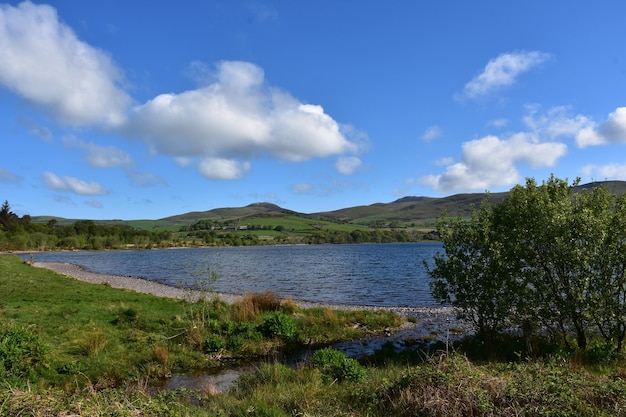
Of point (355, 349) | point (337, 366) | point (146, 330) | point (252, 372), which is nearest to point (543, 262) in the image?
point (337, 366)

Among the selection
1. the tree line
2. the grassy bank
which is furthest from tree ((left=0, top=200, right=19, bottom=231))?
the grassy bank

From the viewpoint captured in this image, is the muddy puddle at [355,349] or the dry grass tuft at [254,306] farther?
the dry grass tuft at [254,306]

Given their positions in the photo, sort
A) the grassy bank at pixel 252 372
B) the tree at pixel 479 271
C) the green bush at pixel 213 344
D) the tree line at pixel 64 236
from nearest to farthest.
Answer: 1. the grassy bank at pixel 252 372
2. the tree at pixel 479 271
3. the green bush at pixel 213 344
4. the tree line at pixel 64 236

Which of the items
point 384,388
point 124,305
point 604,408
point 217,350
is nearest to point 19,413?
point 384,388

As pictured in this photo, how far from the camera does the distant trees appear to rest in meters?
12.2

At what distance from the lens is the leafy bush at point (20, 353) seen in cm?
1105

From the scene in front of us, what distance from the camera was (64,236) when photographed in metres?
147

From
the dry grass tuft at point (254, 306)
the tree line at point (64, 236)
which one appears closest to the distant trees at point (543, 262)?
the dry grass tuft at point (254, 306)

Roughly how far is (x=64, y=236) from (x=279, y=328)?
158 m

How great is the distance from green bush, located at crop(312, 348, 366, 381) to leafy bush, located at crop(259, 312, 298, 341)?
4.98 metres

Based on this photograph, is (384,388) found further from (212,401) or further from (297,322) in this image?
(297,322)

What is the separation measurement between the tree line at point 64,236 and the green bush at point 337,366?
117 metres

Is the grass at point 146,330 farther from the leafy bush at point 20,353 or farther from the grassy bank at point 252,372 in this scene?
the leafy bush at point 20,353

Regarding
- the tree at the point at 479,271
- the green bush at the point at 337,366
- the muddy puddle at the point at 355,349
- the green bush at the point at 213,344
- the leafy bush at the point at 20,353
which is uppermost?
the tree at the point at 479,271
